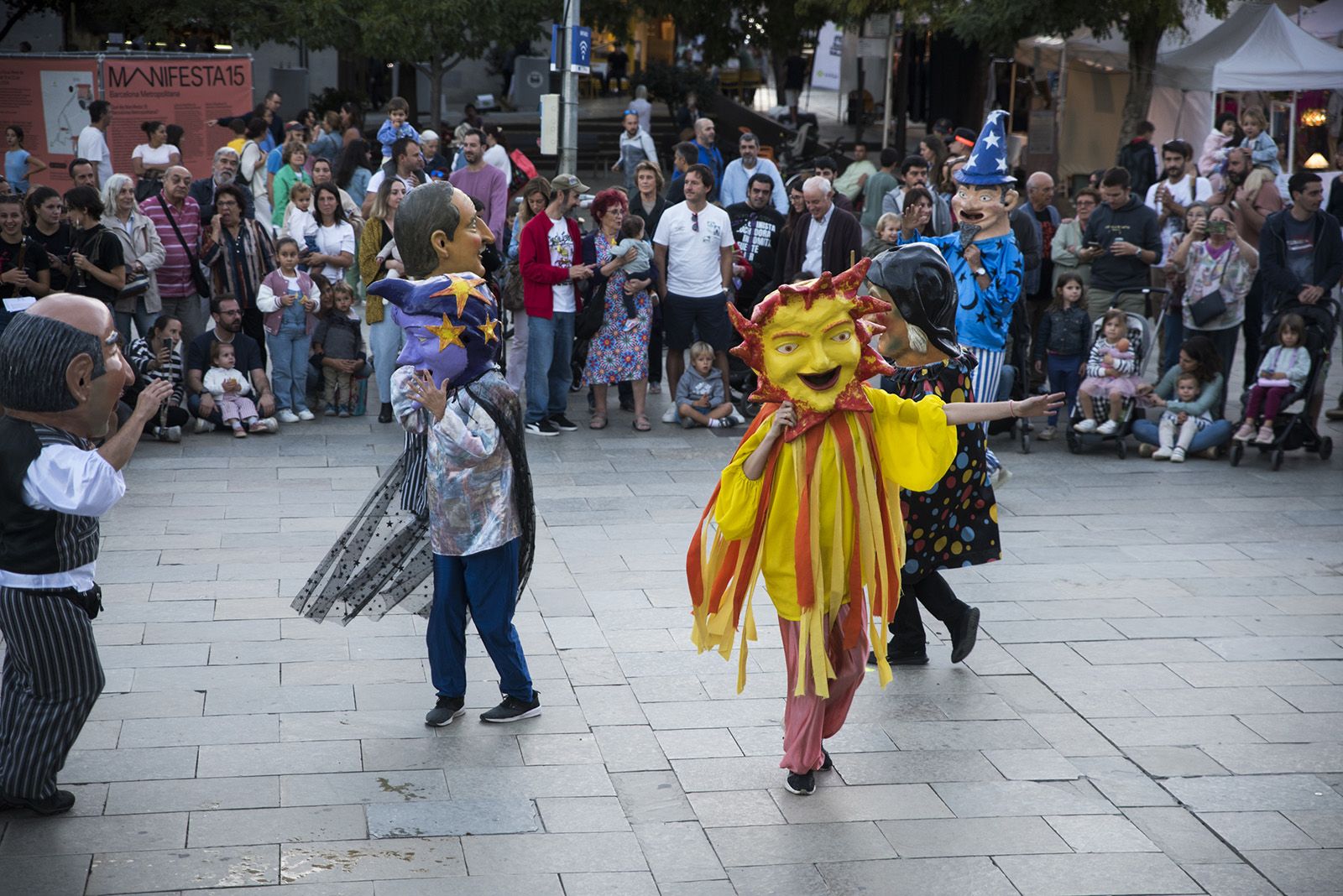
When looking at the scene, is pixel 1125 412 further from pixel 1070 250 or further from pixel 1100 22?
pixel 1100 22

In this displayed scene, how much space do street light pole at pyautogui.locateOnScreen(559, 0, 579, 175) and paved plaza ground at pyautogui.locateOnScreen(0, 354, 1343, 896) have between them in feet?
28.8

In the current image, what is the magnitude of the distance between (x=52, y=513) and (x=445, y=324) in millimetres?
1441

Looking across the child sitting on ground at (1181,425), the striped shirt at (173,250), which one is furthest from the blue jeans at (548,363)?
the child sitting on ground at (1181,425)

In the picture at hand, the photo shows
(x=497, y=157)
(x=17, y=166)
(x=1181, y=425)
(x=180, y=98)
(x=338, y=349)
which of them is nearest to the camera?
(x=1181, y=425)

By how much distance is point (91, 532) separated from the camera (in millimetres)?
4836

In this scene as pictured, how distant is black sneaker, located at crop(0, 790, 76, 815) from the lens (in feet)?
15.7

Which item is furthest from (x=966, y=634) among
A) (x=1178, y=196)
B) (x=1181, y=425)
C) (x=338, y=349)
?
(x=1178, y=196)

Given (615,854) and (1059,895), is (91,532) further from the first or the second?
(1059,895)

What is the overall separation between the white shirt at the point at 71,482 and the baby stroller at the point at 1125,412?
7667 mm

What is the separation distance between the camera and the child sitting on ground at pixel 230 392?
1076 centimetres

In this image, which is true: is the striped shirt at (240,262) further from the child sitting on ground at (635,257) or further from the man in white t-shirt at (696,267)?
the man in white t-shirt at (696,267)

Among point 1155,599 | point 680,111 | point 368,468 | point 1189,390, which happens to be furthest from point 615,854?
point 680,111

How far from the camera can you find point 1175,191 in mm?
13508

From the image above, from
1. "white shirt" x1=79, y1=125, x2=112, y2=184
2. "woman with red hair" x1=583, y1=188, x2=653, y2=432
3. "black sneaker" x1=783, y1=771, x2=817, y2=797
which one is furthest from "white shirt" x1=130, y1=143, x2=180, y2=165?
"black sneaker" x1=783, y1=771, x2=817, y2=797
